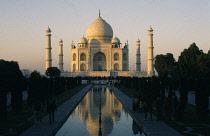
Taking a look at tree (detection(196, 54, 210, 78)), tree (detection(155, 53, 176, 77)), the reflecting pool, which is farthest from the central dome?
the reflecting pool

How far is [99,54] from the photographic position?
5362 centimetres

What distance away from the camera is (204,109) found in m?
10.3

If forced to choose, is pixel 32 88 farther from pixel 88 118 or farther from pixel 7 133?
pixel 7 133

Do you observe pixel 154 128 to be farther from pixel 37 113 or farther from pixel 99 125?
pixel 37 113

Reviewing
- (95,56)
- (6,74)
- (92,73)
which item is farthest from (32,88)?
(95,56)

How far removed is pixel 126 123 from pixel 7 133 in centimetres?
381

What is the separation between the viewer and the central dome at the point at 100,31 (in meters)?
52.8

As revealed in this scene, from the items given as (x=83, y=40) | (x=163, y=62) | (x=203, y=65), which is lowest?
(x=203, y=65)

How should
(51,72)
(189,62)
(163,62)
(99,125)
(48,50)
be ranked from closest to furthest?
(99,125) < (189,62) < (163,62) < (51,72) < (48,50)

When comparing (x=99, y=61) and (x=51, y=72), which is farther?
(x=99, y=61)

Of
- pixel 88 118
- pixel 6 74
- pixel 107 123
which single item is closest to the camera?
pixel 107 123

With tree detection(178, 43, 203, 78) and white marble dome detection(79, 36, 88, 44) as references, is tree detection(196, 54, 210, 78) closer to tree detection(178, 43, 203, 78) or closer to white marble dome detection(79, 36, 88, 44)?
tree detection(178, 43, 203, 78)

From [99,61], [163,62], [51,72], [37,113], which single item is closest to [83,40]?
[99,61]

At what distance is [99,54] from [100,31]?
4037 mm
